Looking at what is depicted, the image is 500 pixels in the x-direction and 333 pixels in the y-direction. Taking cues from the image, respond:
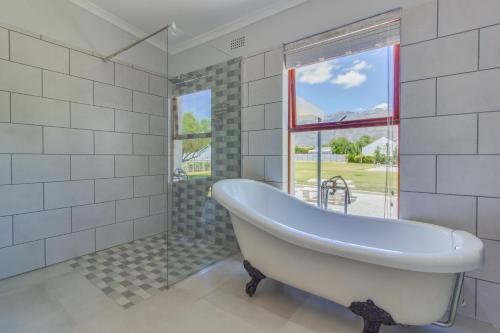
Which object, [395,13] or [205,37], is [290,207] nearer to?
[395,13]

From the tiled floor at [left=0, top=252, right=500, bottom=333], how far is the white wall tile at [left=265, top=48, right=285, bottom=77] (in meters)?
1.82

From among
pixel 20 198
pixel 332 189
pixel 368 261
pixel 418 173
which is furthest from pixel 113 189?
pixel 418 173

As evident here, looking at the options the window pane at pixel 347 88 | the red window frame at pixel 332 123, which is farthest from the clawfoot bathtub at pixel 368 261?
the window pane at pixel 347 88

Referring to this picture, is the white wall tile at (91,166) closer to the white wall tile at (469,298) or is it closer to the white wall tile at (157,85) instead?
the white wall tile at (157,85)

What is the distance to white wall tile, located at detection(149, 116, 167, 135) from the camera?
9.36 ft

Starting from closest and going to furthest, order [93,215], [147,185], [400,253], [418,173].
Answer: [400,253] < [418,173] < [93,215] < [147,185]

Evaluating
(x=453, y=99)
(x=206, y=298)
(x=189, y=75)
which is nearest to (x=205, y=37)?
(x=189, y=75)

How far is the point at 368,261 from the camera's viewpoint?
1.09 meters

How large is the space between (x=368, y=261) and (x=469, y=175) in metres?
0.95

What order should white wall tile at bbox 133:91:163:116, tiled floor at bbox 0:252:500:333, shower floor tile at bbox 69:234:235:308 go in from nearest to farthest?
tiled floor at bbox 0:252:500:333, shower floor tile at bbox 69:234:235:308, white wall tile at bbox 133:91:163:116

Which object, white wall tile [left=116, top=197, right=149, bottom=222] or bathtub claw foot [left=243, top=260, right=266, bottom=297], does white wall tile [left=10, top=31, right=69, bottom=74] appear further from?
bathtub claw foot [left=243, top=260, right=266, bottom=297]

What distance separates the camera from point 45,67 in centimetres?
200

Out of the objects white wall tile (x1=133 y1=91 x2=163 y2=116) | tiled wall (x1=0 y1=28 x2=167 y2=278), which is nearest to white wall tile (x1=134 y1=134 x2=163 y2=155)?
tiled wall (x1=0 y1=28 x2=167 y2=278)

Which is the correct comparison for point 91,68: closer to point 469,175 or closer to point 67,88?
point 67,88
